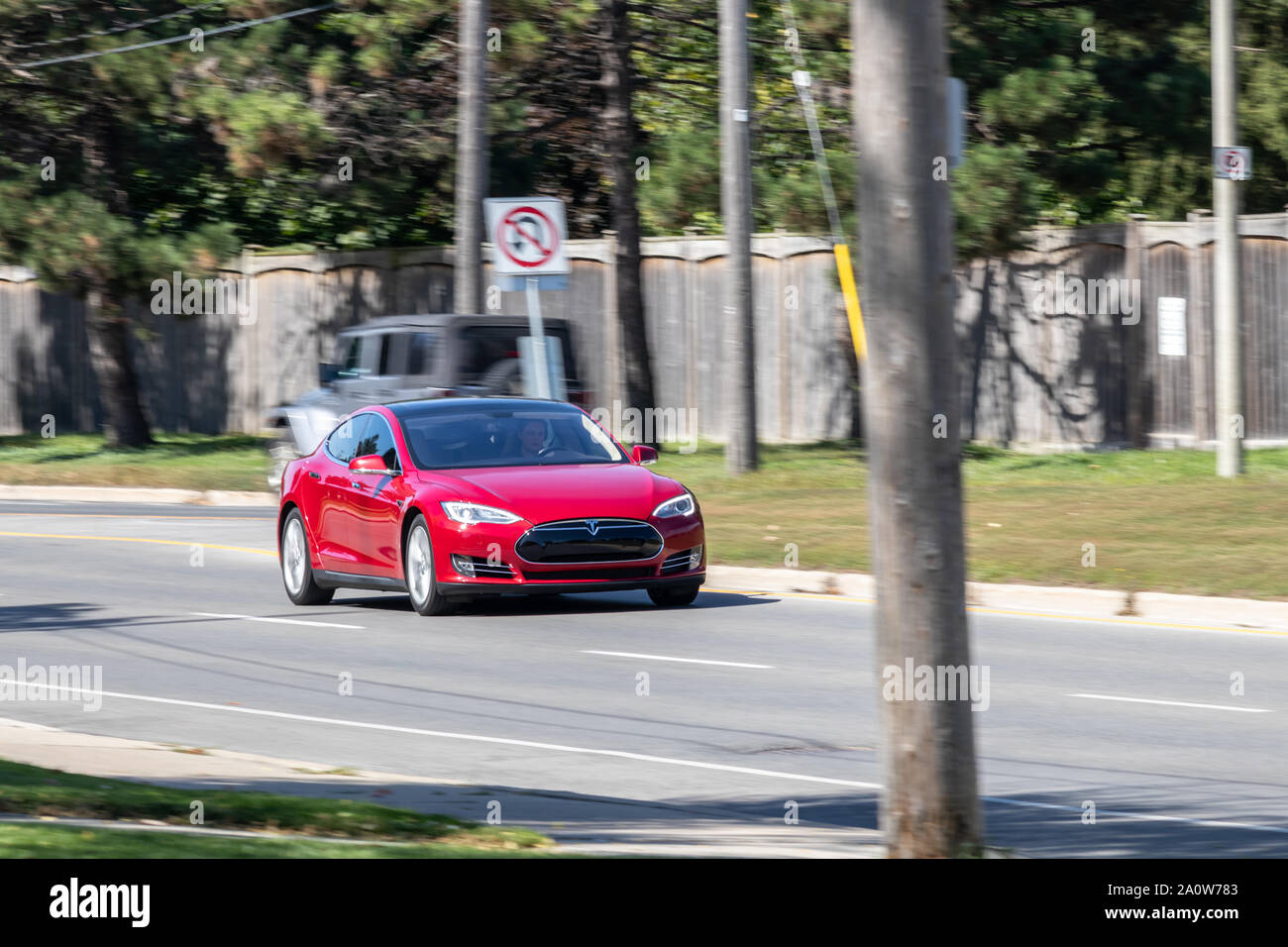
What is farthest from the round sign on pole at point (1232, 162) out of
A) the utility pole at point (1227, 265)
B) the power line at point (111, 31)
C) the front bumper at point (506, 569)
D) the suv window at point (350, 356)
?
the power line at point (111, 31)

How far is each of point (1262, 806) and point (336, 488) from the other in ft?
29.3

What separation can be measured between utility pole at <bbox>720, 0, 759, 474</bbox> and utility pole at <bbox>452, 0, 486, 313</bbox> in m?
2.74

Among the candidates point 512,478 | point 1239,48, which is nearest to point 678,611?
point 512,478

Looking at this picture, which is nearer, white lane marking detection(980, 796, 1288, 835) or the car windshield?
white lane marking detection(980, 796, 1288, 835)

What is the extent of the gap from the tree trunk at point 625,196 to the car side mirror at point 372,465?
1191cm

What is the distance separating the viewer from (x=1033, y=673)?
12.3m

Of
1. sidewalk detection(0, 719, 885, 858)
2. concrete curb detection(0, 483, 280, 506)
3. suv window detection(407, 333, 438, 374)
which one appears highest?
suv window detection(407, 333, 438, 374)

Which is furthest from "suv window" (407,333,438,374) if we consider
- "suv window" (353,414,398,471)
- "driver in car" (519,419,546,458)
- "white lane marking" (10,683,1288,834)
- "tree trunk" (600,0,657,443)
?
"white lane marking" (10,683,1288,834)

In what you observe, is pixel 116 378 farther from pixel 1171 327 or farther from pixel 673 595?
pixel 673 595

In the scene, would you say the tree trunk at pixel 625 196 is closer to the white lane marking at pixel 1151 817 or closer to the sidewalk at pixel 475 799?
the sidewalk at pixel 475 799

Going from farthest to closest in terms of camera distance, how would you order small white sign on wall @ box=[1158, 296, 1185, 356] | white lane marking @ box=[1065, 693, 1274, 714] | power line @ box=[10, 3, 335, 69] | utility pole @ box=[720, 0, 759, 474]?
power line @ box=[10, 3, 335, 69]
small white sign on wall @ box=[1158, 296, 1185, 356]
utility pole @ box=[720, 0, 759, 474]
white lane marking @ box=[1065, 693, 1274, 714]

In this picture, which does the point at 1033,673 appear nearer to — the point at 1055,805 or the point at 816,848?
the point at 1055,805

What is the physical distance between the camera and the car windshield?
51.0 feet

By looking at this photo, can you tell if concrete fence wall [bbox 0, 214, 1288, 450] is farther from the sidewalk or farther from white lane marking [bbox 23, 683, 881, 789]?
the sidewalk
